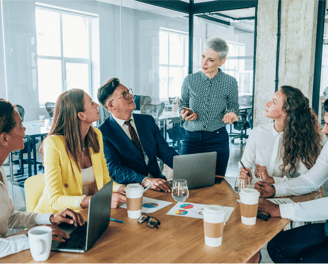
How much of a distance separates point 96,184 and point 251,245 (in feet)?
3.73

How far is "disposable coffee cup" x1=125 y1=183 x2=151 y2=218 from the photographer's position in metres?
1.49

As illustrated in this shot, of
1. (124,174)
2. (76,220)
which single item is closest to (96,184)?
(124,174)

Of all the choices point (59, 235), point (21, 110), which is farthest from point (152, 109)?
point (59, 235)

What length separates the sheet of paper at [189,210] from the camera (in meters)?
1.57

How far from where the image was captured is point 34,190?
6.24 ft

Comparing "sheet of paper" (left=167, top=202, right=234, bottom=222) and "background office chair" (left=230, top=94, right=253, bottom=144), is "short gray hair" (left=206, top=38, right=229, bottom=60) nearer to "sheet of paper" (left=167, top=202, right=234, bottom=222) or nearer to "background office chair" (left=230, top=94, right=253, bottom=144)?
"sheet of paper" (left=167, top=202, right=234, bottom=222)

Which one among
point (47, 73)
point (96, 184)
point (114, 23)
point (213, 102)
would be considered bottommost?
point (96, 184)

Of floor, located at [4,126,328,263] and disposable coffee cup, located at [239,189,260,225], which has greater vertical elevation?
disposable coffee cup, located at [239,189,260,225]

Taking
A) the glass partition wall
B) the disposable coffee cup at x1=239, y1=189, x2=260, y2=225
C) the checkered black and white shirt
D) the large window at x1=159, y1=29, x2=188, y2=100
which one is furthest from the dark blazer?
the large window at x1=159, y1=29, x2=188, y2=100

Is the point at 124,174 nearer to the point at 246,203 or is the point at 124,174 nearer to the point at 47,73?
the point at 246,203

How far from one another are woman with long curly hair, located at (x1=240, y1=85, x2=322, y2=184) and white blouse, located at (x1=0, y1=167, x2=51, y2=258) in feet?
4.69

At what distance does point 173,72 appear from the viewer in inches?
247

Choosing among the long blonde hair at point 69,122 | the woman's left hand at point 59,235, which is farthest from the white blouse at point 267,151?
the woman's left hand at point 59,235

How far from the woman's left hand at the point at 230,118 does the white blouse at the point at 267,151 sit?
1.34ft
